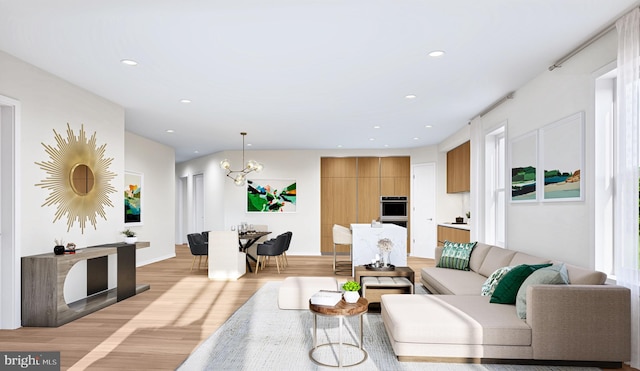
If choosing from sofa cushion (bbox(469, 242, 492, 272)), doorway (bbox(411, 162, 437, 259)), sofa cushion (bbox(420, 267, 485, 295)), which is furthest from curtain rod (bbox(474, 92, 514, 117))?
doorway (bbox(411, 162, 437, 259))

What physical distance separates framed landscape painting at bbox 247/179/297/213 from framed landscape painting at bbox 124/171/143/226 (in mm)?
2678

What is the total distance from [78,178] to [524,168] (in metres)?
5.27

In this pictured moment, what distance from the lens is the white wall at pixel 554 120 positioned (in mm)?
3355

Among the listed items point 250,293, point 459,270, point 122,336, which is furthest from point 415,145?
point 122,336

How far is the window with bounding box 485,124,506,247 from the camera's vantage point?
5668 mm

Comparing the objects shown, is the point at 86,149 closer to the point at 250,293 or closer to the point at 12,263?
the point at 12,263

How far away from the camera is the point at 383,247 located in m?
5.04

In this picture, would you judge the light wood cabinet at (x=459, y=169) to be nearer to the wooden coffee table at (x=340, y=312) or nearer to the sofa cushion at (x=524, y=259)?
the sofa cushion at (x=524, y=259)

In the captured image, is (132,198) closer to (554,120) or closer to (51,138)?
(51,138)

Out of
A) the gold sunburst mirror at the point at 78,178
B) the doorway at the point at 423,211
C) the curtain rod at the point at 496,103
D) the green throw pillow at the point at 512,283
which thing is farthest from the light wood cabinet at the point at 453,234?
the gold sunburst mirror at the point at 78,178

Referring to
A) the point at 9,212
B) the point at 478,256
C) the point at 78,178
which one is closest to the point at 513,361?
the point at 478,256

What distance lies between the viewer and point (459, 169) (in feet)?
25.5

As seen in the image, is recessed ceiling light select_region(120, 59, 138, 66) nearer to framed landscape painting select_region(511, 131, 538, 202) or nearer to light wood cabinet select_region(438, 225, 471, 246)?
framed landscape painting select_region(511, 131, 538, 202)

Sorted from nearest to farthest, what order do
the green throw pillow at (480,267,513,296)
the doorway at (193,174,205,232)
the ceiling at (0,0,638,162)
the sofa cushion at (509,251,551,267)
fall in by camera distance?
the ceiling at (0,0,638,162) → the green throw pillow at (480,267,513,296) → the sofa cushion at (509,251,551,267) → the doorway at (193,174,205,232)
